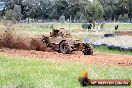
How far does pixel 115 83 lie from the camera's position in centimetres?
1005

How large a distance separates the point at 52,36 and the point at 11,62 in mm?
10636

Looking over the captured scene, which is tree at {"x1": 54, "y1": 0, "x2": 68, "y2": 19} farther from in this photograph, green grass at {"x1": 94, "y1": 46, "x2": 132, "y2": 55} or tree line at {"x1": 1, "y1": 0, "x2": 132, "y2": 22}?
green grass at {"x1": 94, "y1": 46, "x2": 132, "y2": 55}

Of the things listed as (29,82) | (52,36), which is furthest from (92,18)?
(29,82)

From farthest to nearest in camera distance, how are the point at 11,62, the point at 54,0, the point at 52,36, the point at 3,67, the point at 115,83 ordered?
the point at 54,0
the point at 52,36
the point at 11,62
the point at 3,67
the point at 115,83

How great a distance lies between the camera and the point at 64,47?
82.5 ft

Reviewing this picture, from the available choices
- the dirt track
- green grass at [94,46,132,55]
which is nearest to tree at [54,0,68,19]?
green grass at [94,46,132,55]

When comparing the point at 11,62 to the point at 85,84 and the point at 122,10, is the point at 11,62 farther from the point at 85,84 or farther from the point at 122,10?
the point at 122,10

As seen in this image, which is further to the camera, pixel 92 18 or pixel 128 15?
pixel 128 15

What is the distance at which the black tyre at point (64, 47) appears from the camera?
24625mm

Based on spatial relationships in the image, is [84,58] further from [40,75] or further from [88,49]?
[40,75]

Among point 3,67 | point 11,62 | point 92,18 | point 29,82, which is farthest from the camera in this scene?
point 92,18

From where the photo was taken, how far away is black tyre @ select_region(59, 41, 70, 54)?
24625 millimetres

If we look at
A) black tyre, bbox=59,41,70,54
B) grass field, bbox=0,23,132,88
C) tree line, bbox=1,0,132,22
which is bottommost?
tree line, bbox=1,0,132,22

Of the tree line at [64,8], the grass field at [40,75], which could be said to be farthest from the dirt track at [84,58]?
the tree line at [64,8]
